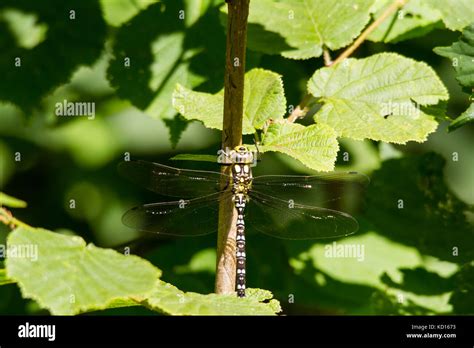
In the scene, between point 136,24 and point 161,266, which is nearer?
point 136,24

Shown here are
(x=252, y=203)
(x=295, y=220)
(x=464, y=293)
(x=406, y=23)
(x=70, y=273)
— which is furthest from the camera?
(x=406, y=23)

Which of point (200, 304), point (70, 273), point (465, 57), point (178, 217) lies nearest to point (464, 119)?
point (465, 57)

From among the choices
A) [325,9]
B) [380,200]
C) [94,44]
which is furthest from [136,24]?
[380,200]

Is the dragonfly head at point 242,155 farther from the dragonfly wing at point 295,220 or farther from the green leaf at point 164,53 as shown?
the green leaf at point 164,53

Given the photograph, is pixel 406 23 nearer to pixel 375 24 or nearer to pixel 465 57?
pixel 375 24

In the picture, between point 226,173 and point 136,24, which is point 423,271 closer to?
point 226,173

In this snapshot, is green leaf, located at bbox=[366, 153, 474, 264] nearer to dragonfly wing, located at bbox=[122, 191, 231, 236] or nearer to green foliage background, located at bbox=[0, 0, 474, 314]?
green foliage background, located at bbox=[0, 0, 474, 314]
